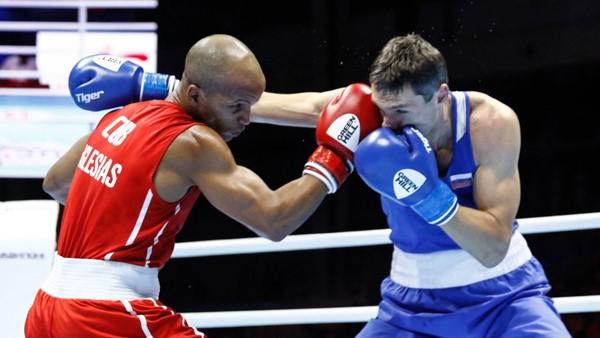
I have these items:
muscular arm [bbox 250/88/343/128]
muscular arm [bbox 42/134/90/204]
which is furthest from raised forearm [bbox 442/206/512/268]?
muscular arm [bbox 42/134/90/204]

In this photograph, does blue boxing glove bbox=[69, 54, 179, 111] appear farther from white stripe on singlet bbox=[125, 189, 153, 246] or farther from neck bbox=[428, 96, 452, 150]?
neck bbox=[428, 96, 452, 150]

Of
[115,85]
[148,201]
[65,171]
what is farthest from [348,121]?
[65,171]

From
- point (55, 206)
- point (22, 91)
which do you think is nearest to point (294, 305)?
point (22, 91)

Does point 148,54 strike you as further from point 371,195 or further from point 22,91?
point 371,195

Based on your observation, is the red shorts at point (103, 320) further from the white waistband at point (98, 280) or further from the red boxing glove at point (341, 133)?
the red boxing glove at point (341, 133)

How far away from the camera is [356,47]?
23.5ft

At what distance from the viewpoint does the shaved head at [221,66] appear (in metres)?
2.47

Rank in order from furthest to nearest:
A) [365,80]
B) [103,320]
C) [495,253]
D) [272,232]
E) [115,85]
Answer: [365,80]
[115,85]
[495,253]
[272,232]
[103,320]

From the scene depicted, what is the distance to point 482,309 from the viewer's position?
8.46 feet

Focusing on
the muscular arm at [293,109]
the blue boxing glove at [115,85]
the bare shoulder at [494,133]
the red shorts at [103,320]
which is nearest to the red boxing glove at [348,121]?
the bare shoulder at [494,133]

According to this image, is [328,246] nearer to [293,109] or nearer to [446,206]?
[293,109]

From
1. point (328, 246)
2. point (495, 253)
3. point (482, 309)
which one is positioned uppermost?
point (495, 253)

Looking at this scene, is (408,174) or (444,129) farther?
(444,129)

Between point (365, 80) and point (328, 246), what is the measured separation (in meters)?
3.72
